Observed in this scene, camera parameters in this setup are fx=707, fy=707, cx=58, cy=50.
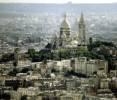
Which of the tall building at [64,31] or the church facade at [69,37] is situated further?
the tall building at [64,31]

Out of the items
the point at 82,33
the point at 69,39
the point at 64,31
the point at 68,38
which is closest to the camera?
the point at 69,39

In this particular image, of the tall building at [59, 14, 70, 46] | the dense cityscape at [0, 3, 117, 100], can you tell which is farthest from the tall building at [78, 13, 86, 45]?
the tall building at [59, 14, 70, 46]

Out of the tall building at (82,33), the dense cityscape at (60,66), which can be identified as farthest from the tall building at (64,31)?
the tall building at (82,33)

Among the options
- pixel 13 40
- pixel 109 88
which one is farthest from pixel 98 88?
pixel 13 40

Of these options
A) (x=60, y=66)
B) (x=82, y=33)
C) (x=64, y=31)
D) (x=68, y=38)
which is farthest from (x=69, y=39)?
(x=60, y=66)

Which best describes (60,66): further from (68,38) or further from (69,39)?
(68,38)

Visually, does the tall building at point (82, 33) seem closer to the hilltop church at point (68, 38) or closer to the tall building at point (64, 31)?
the hilltop church at point (68, 38)

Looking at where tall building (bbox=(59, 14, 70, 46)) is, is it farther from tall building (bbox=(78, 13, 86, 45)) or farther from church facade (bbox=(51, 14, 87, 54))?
tall building (bbox=(78, 13, 86, 45))

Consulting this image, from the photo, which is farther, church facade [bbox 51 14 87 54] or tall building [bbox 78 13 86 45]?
tall building [bbox 78 13 86 45]
